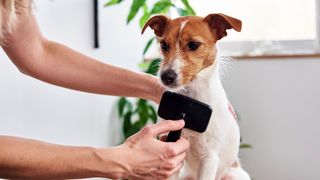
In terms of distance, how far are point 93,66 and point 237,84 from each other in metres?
1.41

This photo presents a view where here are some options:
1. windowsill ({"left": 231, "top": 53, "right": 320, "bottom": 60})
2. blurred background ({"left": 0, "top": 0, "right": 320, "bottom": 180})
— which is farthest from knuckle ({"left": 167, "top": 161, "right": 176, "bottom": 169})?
windowsill ({"left": 231, "top": 53, "right": 320, "bottom": 60})

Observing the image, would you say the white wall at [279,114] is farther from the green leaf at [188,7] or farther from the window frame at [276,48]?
the green leaf at [188,7]

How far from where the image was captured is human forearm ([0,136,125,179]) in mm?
731

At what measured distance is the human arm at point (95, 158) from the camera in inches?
29.1

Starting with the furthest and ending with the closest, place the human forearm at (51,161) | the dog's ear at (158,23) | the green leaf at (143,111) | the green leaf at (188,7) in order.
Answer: the green leaf at (143,111)
the green leaf at (188,7)
the dog's ear at (158,23)
the human forearm at (51,161)

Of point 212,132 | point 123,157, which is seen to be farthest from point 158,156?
point 212,132

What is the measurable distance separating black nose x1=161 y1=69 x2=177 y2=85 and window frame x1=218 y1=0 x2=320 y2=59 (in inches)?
52.3

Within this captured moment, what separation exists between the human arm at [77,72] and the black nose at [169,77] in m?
0.10

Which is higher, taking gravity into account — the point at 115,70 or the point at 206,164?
the point at 115,70

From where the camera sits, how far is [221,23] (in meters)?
1.09

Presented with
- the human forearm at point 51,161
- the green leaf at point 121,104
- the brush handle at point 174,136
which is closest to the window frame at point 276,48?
the green leaf at point 121,104

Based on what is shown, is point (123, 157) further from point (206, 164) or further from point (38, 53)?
point (38, 53)

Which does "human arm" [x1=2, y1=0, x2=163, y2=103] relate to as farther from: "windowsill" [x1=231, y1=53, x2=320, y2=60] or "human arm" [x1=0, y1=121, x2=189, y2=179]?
"windowsill" [x1=231, y1=53, x2=320, y2=60]

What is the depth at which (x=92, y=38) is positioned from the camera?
209 cm
